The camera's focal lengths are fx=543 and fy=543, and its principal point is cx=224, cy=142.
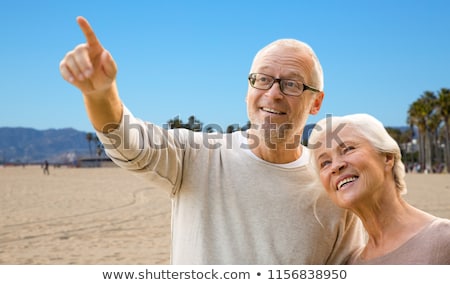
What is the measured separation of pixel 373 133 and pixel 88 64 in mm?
1222

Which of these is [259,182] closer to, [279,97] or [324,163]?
[324,163]

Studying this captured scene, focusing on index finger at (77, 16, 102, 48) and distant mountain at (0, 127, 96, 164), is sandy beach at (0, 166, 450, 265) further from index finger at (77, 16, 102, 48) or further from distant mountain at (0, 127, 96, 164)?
distant mountain at (0, 127, 96, 164)

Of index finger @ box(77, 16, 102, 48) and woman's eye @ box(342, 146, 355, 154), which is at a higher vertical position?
index finger @ box(77, 16, 102, 48)

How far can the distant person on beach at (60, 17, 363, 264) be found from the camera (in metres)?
2.40

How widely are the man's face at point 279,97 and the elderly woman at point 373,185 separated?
26 cm

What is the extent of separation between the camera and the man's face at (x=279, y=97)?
2.54 m

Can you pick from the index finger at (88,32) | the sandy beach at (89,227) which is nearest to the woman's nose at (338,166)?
the index finger at (88,32)

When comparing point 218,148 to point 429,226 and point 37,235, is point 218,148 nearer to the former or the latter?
point 429,226

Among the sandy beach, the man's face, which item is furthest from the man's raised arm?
the sandy beach

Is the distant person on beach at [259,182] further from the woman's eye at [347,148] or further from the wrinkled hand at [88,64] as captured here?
the wrinkled hand at [88,64]

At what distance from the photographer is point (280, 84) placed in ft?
8.36

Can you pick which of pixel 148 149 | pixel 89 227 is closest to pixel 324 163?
pixel 148 149

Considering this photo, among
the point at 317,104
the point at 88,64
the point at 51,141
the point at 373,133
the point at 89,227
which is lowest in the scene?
the point at 51,141
